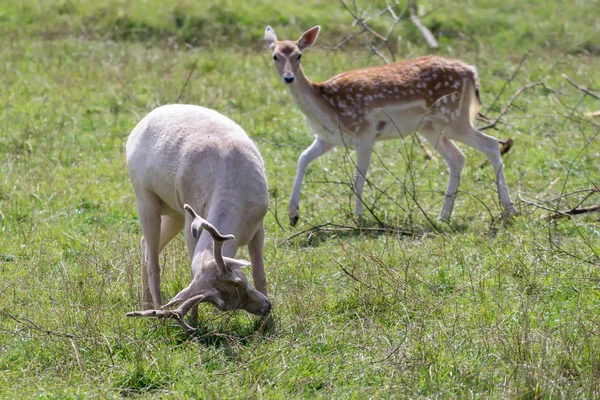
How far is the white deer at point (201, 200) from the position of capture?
479cm

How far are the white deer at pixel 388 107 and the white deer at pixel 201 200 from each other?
2.72 metres

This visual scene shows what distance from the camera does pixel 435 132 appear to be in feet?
29.3

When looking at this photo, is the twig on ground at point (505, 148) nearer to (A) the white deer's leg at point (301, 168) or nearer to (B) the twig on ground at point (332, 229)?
(A) the white deer's leg at point (301, 168)

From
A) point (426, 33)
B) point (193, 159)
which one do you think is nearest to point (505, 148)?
point (193, 159)

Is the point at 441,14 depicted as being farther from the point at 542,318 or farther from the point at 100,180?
the point at 542,318

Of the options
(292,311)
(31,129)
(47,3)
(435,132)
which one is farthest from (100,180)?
(47,3)

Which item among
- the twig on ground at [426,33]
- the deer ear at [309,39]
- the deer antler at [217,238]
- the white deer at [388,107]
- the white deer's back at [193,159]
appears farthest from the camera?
the twig on ground at [426,33]

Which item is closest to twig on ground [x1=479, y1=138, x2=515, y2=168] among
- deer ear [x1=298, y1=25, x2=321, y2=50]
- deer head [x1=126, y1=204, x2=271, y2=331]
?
deer ear [x1=298, y1=25, x2=321, y2=50]

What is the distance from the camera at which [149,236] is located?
587cm

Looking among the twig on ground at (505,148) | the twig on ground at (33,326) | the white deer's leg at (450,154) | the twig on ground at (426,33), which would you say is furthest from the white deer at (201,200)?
the twig on ground at (426,33)

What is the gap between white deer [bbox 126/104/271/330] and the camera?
4.79m

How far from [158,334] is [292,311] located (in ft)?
2.70

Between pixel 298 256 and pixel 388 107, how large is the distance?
8.15 feet

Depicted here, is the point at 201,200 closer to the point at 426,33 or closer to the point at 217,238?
the point at 217,238
